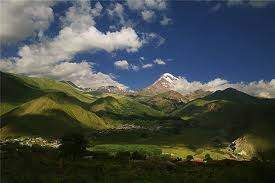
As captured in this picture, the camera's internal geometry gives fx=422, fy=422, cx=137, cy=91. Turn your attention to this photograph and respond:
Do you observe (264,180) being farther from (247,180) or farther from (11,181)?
(11,181)

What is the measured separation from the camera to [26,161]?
5122 cm

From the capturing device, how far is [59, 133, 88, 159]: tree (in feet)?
431

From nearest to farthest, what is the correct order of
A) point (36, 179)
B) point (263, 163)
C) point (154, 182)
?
1. point (36, 179)
2. point (263, 163)
3. point (154, 182)

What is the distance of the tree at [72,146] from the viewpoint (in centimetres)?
13150

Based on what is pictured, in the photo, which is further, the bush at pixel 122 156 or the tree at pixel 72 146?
the bush at pixel 122 156

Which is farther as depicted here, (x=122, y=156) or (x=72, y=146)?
(x=122, y=156)

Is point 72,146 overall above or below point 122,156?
above

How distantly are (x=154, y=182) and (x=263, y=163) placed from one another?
11599 millimetres

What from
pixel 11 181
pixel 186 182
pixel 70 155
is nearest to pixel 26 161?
pixel 11 181

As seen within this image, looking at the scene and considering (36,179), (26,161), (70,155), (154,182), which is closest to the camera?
(36,179)

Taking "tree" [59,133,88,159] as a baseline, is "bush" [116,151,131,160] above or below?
below

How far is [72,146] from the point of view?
13400 centimetres

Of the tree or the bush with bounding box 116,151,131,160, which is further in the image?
the bush with bounding box 116,151,131,160

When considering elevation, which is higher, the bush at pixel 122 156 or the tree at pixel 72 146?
the tree at pixel 72 146
